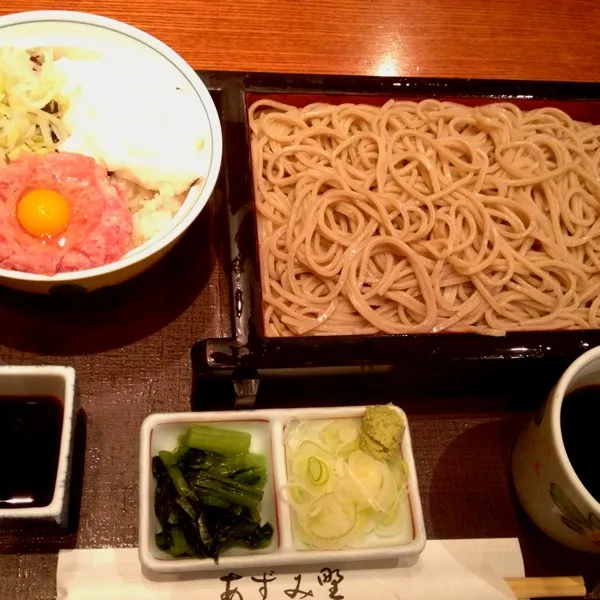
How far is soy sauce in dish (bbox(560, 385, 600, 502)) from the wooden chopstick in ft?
0.67

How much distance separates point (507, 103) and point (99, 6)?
1341mm

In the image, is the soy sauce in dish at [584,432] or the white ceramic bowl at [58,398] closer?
the white ceramic bowl at [58,398]

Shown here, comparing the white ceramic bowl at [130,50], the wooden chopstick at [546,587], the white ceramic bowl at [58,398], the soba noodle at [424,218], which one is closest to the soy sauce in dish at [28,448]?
the white ceramic bowl at [58,398]

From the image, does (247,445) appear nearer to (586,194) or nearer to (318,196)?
(318,196)

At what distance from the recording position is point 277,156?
1982mm

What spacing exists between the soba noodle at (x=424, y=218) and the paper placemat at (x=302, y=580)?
22.3 inches

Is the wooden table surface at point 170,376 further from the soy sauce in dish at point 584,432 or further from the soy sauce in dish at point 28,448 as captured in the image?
the soy sauce in dish at point 584,432

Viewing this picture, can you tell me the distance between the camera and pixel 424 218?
1954 millimetres

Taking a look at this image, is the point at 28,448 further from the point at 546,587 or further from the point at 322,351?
the point at 546,587

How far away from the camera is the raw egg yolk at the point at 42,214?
1.58 metres

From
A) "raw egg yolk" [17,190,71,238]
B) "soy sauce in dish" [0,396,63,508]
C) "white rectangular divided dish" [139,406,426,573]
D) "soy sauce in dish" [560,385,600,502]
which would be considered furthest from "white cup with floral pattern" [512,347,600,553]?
"raw egg yolk" [17,190,71,238]

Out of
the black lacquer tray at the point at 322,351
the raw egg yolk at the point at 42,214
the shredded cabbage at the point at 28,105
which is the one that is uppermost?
the shredded cabbage at the point at 28,105

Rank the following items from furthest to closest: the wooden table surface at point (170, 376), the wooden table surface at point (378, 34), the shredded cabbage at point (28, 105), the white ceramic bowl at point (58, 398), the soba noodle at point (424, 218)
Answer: the wooden table surface at point (378, 34) < the soba noodle at point (424, 218) < the shredded cabbage at point (28, 105) < the wooden table surface at point (170, 376) < the white ceramic bowl at point (58, 398)

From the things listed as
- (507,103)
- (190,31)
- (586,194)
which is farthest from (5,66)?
(586,194)
